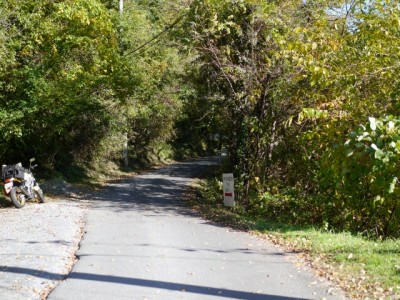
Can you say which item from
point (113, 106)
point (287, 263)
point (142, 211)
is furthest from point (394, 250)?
point (113, 106)

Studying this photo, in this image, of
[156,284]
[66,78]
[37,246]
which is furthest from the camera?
[66,78]

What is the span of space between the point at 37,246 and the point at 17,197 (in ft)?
18.9

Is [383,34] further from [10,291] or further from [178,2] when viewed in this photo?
[178,2]

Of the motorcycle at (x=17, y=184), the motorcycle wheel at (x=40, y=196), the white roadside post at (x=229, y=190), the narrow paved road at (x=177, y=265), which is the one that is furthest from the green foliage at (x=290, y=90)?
the motorcycle at (x=17, y=184)

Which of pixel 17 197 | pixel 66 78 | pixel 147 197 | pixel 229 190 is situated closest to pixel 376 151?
pixel 229 190

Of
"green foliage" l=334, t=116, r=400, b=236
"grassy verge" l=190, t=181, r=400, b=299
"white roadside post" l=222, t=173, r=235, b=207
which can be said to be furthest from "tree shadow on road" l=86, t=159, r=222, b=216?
"green foliage" l=334, t=116, r=400, b=236

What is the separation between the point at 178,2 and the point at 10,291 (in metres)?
15.0

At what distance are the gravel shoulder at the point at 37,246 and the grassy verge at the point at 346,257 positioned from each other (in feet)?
13.1

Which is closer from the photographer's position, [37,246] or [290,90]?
[37,246]

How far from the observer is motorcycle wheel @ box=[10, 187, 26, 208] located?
13688 mm

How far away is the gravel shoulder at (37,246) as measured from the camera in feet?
21.2

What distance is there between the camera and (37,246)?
29.1ft

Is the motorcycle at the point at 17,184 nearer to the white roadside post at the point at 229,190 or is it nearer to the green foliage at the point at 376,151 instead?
the white roadside post at the point at 229,190

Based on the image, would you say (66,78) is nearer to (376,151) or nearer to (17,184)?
(17,184)
